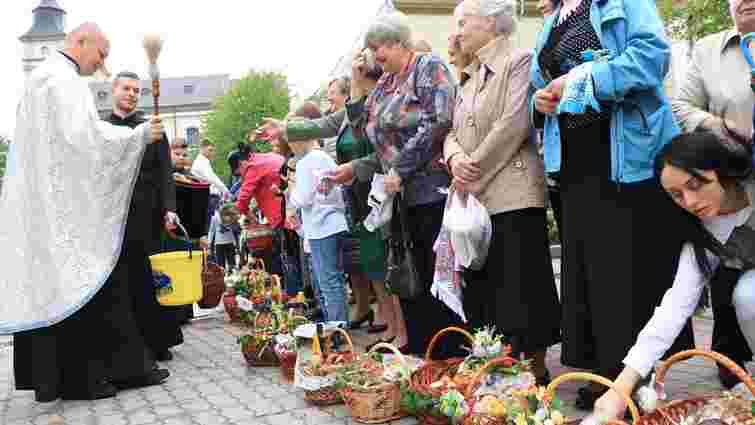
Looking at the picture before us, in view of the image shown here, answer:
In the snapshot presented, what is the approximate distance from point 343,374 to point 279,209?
3.74 meters

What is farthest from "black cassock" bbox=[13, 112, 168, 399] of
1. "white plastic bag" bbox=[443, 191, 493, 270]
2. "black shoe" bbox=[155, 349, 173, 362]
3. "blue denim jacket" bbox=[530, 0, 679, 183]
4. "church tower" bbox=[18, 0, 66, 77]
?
"church tower" bbox=[18, 0, 66, 77]

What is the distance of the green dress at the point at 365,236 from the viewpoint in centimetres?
501

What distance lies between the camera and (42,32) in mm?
82250

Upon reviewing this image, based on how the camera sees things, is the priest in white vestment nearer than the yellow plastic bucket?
Yes

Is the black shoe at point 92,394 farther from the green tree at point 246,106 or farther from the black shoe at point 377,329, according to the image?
the green tree at point 246,106

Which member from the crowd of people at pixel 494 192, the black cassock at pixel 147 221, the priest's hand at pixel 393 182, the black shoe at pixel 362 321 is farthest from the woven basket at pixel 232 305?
the priest's hand at pixel 393 182

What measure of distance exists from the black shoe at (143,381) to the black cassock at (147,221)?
0.69 metres

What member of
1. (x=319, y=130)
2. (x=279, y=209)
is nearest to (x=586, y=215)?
(x=319, y=130)

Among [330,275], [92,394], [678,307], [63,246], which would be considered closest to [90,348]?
[92,394]

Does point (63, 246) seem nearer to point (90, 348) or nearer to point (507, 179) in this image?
point (90, 348)

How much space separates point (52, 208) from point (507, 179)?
2.68 metres

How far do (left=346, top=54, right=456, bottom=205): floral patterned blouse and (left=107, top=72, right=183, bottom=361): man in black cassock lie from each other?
1587 millimetres

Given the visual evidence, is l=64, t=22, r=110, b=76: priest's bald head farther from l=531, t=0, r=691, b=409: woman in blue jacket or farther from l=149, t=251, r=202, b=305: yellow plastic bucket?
l=531, t=0, r=691, b=409: woman in blue jacket

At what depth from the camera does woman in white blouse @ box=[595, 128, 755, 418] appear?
2.39 metres
